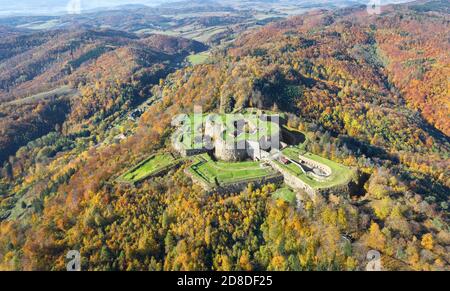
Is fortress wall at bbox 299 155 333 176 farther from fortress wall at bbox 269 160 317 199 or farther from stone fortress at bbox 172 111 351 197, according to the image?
fortress wall at bbox 269 160 317 199

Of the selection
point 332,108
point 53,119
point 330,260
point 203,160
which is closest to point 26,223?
point 203,160

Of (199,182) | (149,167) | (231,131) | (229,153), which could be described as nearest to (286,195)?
(199,182)

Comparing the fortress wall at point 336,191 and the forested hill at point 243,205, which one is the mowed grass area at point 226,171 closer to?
the forested hill at point 243,205

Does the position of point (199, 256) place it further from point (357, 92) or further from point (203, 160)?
point (357, 92)

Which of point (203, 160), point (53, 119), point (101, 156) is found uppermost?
point (203, 160)

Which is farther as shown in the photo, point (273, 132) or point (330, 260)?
point (273, 132)

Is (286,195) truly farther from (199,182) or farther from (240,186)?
(199,182)
